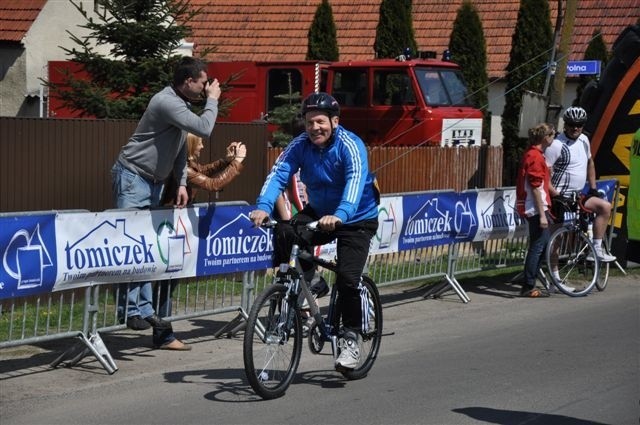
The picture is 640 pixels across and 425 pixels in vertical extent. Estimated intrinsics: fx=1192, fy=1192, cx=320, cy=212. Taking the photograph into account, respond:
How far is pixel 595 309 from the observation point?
12.0m

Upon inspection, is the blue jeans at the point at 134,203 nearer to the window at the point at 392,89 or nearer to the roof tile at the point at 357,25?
the window at the point at 392,89

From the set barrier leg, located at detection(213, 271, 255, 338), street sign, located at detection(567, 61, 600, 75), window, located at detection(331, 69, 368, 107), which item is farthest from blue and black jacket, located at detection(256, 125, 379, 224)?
window, located at detection(331, 69, 368, 107)

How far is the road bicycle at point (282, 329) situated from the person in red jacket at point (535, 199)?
5.16m

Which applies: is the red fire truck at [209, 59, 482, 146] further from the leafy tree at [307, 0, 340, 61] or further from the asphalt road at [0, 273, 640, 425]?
the asphalt road at [0, 273, 640, 425]

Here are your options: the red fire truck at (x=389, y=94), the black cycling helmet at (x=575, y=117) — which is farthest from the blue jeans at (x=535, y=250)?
the red fire truck at (x=389, y=94)

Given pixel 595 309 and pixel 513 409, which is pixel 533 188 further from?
pixel 513 409

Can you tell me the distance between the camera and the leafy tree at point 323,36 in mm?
26812

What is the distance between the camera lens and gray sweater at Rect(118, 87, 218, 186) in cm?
883

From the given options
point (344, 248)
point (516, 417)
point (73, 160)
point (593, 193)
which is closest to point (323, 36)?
point (593, 193)

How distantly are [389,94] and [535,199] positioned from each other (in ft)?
25.7

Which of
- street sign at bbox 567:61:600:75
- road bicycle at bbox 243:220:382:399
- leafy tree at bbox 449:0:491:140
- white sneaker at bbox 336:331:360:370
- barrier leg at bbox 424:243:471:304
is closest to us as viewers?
road bicycle at bbox 243:220:382:399

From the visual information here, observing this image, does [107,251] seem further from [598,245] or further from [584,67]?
[584,67]

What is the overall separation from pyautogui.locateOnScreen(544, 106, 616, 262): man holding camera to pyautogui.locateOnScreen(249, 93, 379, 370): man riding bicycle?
19.0ft

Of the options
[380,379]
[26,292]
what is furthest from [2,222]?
[380,379]
